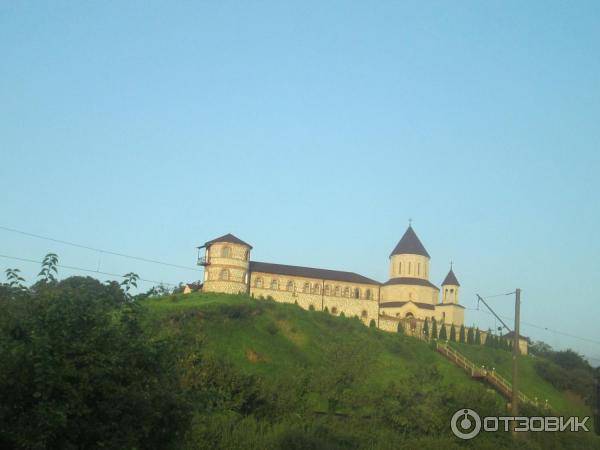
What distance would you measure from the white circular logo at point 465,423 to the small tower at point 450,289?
4922 centimetres

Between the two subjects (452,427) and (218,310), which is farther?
(218,310)

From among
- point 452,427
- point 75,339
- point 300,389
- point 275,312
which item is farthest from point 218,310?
point 75,339

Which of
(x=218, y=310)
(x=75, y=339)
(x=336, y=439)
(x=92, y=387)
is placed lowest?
(x=336, y=439)

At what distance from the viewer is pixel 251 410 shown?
23328mm

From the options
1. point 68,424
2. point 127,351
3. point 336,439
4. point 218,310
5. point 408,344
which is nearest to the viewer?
point 68,424

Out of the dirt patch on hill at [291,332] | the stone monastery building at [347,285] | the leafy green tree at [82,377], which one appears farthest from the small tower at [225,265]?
the leafy green tree at [82,377]

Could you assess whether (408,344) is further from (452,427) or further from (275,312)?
(452,427)

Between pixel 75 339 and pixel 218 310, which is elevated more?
pixel 218 310

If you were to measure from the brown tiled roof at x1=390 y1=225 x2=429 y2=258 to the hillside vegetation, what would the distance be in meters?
30.4

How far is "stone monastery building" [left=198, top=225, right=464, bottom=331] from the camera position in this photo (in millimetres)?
59781

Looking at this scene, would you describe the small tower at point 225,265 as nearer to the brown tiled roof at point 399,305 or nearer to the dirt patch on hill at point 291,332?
the dirt patch on hill at point 291,332

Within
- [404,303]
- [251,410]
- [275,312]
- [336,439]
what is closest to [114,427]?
[336,439]

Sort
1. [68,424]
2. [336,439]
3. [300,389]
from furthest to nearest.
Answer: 1. [300,389]
2. [336,439]
3. [68,424]

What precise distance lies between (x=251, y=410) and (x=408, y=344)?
35.1 m
